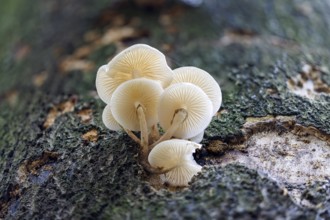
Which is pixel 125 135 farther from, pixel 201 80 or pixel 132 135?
pixel 201 80

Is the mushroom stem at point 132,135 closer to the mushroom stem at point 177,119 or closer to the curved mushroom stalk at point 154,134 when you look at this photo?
the curved mushroom stalk at point 154,134

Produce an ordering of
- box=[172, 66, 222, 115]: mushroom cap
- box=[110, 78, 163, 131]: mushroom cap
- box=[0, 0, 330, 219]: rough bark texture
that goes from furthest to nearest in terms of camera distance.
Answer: box=[172, 66, 222, 115]: mushroom cap
box=[110, 78, 163, 131]: mushroom cap
box=[0, 0, 330, 219]: rough bark texture

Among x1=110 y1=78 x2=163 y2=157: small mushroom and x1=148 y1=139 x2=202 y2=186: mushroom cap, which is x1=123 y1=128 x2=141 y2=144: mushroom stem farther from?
x1=148 y1=139 x2=202 y2=186: mushroom cap

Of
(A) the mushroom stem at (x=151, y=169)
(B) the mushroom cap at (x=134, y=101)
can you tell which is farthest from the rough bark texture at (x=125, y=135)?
(B) the mushroom cap at (x=134, y=101)

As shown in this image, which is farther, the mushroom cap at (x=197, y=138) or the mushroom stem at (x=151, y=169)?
the mushroom cap at (x=197, y=138)

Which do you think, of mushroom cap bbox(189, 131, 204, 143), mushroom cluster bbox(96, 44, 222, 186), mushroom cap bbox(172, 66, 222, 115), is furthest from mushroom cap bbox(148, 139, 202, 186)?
mushroom cap bbox(172, 66, 222, 115)

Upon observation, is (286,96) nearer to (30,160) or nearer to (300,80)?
(300,80)

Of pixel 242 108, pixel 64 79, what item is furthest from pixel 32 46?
pixel 242 108
